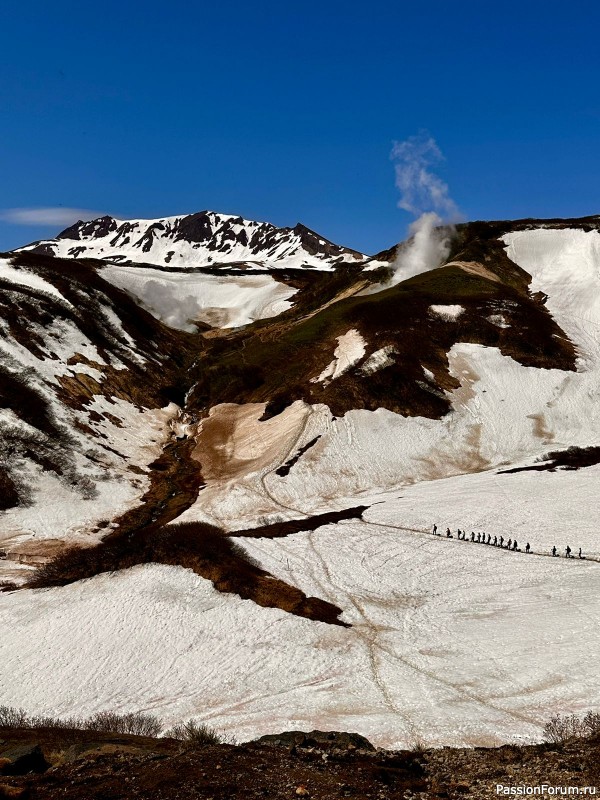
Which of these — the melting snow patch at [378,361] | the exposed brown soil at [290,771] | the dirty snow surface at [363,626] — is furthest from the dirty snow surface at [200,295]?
the exposed brown soil at [290,771]

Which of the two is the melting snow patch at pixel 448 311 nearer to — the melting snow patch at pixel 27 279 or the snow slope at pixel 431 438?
the snow slope at pixel 431 438

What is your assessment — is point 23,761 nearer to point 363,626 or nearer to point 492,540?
point 363,626

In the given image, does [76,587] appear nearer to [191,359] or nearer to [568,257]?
[191,359]

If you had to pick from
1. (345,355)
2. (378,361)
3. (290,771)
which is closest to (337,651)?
(290,771)

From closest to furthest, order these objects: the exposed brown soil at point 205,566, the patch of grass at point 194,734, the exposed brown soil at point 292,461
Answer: the patch of grass at point 194,734 < the exposed brown soil at point 205,566 < the exposed brown soil at point 292,461

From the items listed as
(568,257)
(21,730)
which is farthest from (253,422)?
(568,257)

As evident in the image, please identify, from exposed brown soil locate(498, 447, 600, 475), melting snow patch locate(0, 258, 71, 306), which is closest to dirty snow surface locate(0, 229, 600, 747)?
exposed brown soil locate(498, 447, 600, 475)
